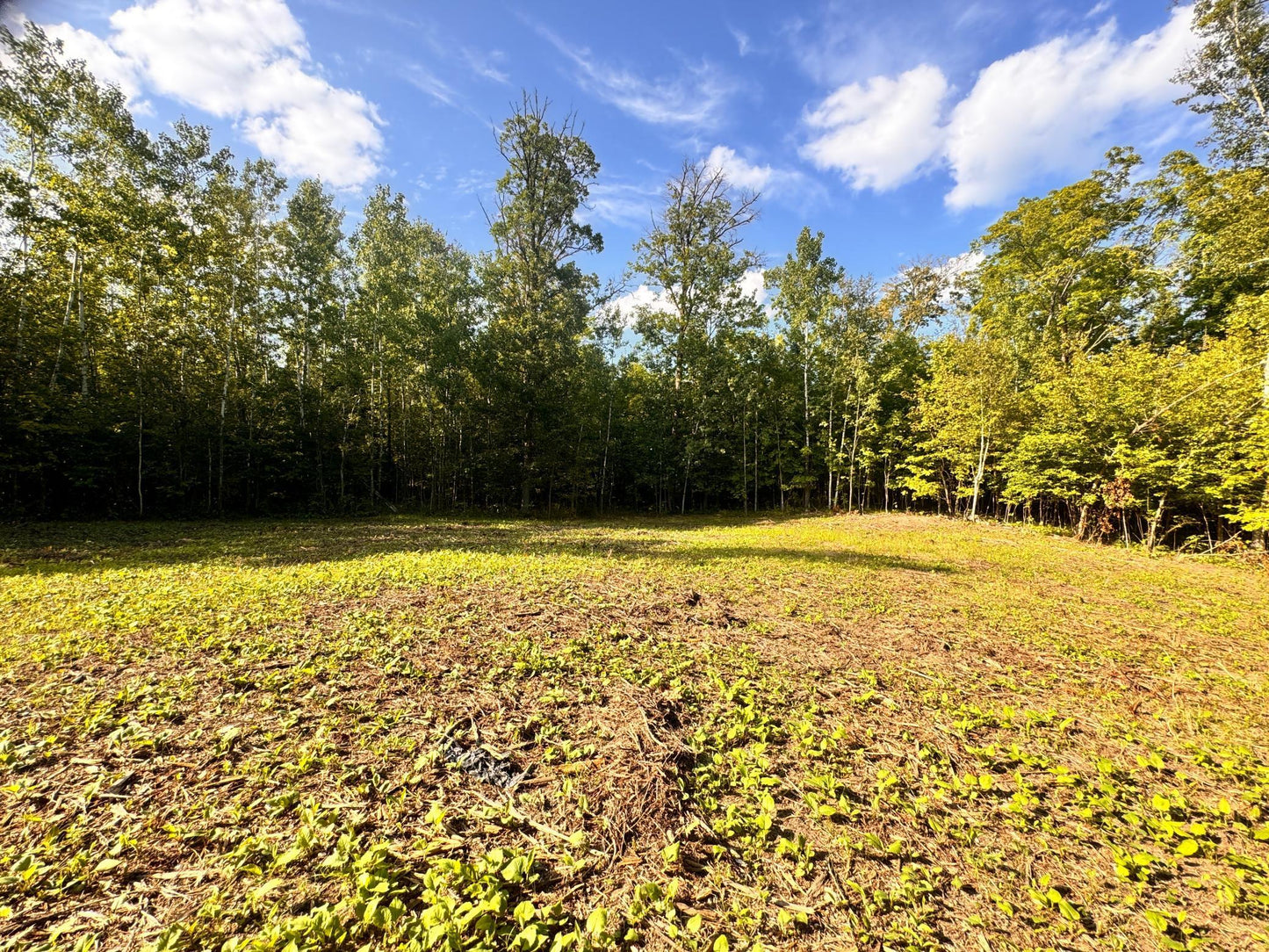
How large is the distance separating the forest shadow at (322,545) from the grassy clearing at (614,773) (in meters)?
1.69

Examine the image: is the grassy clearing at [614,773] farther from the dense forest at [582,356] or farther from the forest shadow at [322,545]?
the dense forest at [582,356]

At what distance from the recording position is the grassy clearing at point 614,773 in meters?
1.89

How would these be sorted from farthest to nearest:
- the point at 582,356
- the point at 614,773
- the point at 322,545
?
the point at 582,356, the point at 322,545, the point at 614,773

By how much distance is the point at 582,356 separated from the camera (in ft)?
68.9

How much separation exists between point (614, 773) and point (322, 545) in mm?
9735

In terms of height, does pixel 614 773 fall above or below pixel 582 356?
below

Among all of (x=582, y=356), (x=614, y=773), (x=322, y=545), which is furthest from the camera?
(x=582, y=356)

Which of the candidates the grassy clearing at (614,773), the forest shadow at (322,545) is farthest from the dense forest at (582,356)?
the grassy clearing at (614,773)

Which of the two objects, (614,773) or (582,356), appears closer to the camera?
(614,773)

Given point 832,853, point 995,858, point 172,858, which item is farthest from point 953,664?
point 172,858

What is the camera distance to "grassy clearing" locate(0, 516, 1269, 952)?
189 cm

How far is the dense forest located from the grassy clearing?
32.3 ft

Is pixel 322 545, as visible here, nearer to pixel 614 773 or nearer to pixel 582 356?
pixel 614 773

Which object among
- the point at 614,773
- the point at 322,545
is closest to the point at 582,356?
the point at 322,545
